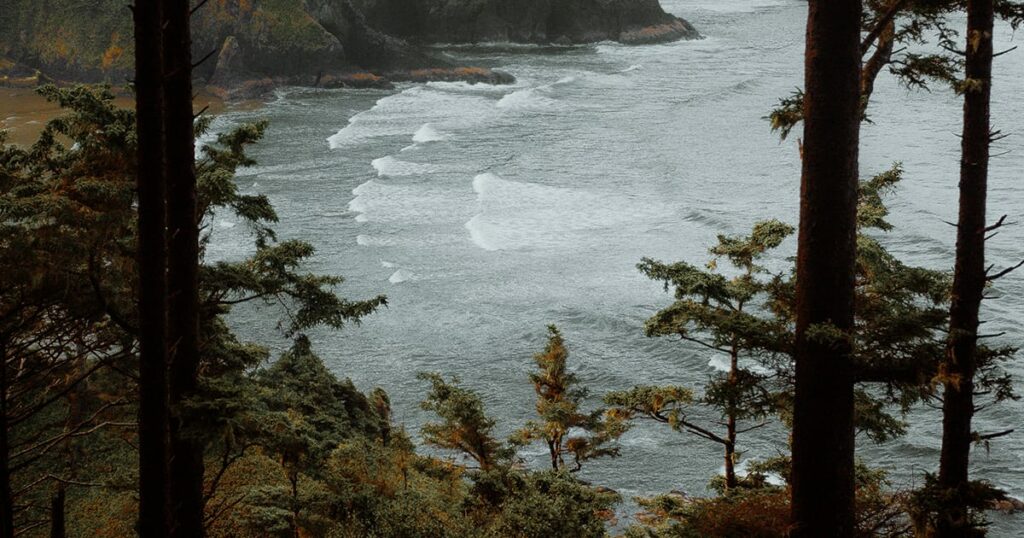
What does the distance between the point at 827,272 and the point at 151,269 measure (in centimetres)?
377

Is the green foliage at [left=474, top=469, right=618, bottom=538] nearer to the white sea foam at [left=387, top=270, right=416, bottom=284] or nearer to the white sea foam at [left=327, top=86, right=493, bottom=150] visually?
the white sea foam at [left=387, top=270, right=416, bottom=284]

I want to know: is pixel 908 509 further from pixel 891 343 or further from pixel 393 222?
pixel 393 222

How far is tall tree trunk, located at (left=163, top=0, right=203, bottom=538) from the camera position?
18.3 ft

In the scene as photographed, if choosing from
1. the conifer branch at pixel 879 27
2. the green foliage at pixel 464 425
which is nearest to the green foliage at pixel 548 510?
the green foliage at pixel 464 425

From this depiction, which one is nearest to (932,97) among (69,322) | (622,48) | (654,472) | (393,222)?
(622,48)

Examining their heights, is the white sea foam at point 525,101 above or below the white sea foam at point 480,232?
above

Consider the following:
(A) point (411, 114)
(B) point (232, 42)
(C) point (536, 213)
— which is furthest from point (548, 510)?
(B) point (232, 42)

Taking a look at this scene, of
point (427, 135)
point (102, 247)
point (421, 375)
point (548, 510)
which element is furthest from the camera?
point (427, 135)

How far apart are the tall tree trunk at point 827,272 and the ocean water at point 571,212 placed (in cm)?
242

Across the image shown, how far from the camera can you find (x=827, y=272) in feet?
18.1

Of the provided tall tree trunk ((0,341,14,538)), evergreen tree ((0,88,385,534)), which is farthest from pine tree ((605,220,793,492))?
tall tree trunk ((0,341,14,538))

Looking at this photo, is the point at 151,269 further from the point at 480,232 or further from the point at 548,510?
the point at 480,232

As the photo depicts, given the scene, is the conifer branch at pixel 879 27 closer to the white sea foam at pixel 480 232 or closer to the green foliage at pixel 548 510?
the green foliage at pixel 548 510

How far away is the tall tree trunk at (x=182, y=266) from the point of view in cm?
557
